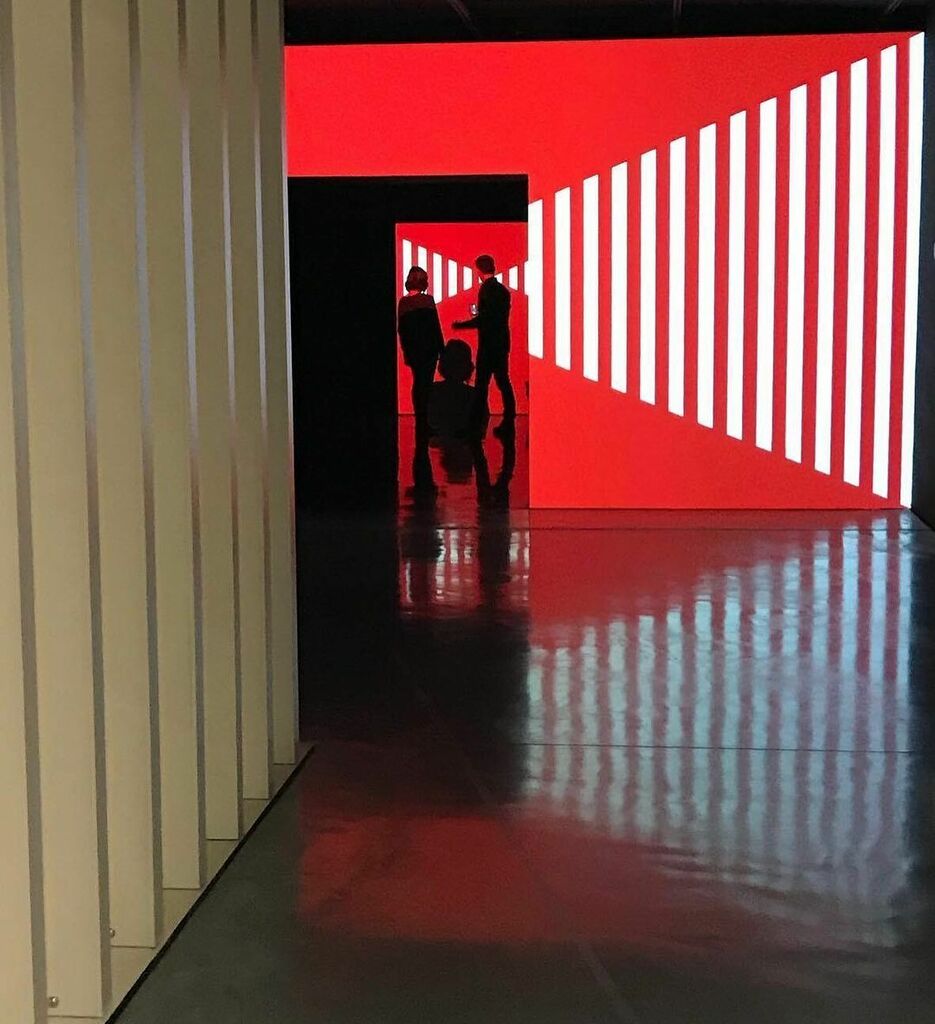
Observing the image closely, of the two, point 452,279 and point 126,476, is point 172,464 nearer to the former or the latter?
point 126,476

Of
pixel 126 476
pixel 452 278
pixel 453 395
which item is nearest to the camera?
pixel 126 476

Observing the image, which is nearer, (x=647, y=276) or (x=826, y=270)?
(x=826, y=270)

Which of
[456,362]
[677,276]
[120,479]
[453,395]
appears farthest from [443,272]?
[120,479]

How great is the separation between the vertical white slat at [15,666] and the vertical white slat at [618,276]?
728 cm

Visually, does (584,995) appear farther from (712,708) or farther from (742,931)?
(712,708)

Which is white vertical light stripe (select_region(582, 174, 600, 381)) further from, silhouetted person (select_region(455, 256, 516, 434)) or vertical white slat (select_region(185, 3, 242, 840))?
vertical white slat (select_region(185, 3, 242, 840))

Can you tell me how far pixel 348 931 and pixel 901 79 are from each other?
7.45 metres

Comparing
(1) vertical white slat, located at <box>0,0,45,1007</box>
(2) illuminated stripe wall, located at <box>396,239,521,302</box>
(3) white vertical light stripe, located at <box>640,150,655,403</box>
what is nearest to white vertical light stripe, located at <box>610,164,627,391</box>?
(3) white vertical light stripe, located at <box>640,150,655,403</box>

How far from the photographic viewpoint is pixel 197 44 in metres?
3.52

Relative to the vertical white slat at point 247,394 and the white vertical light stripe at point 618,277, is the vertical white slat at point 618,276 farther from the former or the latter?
the vertical white slat at point 247,394

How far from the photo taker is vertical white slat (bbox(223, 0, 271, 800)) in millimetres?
3775

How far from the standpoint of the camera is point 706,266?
9.32 meters

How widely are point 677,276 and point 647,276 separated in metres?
0.19

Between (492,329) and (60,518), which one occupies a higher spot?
(492,329)
